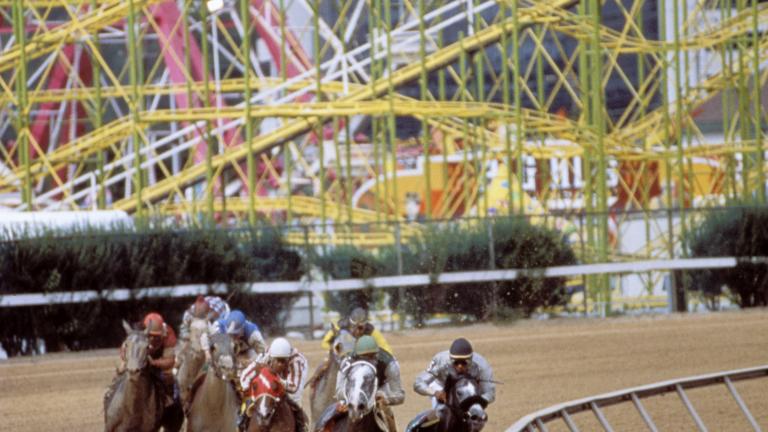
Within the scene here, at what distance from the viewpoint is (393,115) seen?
3325 centimetres

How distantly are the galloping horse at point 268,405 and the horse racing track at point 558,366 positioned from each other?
5190 millimetres

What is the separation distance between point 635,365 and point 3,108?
59.9 ft

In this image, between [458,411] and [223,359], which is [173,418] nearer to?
[223,359]

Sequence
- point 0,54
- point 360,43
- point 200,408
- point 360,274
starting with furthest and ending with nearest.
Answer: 1. point 360,43
2. point 0,54
3. point 360,274
4. point 200,408

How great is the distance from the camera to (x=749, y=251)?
104 feet

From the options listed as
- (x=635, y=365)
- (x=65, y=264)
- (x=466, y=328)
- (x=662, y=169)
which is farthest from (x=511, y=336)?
(x=662, y=169)

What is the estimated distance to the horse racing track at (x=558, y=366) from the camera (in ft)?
66.0

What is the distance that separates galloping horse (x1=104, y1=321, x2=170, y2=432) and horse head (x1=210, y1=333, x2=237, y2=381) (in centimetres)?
60

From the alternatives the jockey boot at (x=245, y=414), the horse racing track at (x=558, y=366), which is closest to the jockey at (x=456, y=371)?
the jockey boot at (x=245, y=414)

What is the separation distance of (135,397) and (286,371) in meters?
2.04

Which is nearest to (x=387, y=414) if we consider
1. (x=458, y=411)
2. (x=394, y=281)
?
(x=458, y=411)

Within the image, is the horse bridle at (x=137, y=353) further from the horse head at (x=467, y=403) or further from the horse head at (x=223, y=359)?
the horse head at (x=467, y=403)

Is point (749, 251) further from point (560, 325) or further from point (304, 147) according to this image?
point (304, 147)

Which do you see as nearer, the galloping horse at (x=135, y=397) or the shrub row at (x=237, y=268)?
the galloping horse at (x=135, y=397)
